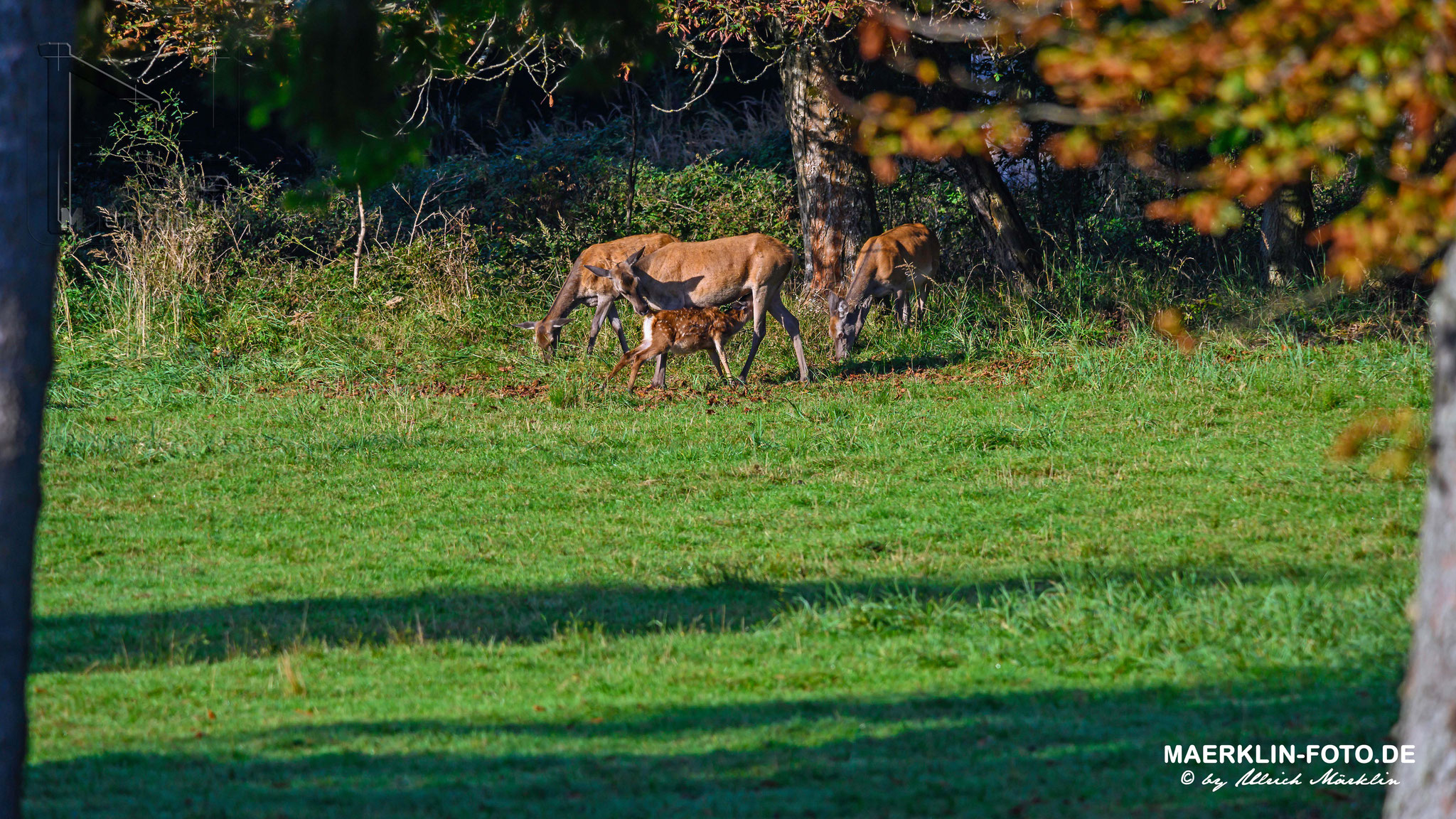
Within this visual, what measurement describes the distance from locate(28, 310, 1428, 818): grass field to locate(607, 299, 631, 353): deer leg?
2.53 m

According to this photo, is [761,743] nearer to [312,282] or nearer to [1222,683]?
[1222,683]

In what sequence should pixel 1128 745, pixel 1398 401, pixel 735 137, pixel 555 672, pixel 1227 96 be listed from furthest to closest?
pixel 735 137 → pixel 1398 401 → pixel 555 672 → pixel 1128 745 → pixel 1227 96

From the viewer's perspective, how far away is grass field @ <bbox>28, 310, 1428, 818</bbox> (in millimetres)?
5016

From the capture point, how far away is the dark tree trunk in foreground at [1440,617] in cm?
319

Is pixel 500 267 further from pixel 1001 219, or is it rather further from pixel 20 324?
pixel 20 324

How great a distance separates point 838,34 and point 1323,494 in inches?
380

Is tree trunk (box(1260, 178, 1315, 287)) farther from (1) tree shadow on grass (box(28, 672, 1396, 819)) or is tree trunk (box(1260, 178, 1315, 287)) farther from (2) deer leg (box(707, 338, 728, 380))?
(1) tree shadow on grass (box(28, 672, 1396, 819))

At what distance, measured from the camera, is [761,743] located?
529 centimetres

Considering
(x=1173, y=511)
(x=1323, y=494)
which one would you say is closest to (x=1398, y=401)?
(x=1323, y=494)

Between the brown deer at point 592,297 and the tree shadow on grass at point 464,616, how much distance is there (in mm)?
8844

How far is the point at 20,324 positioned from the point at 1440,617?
383 centimetres

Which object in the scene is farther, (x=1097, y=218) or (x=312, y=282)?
(x=1097, y=218)

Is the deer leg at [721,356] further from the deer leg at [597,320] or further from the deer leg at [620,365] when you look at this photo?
the deer leg at [597,320]

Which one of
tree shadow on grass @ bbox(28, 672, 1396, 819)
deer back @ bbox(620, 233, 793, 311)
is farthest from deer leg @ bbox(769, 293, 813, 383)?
tree shadow on grass @ bbox(28, 672, 1396, 819)
